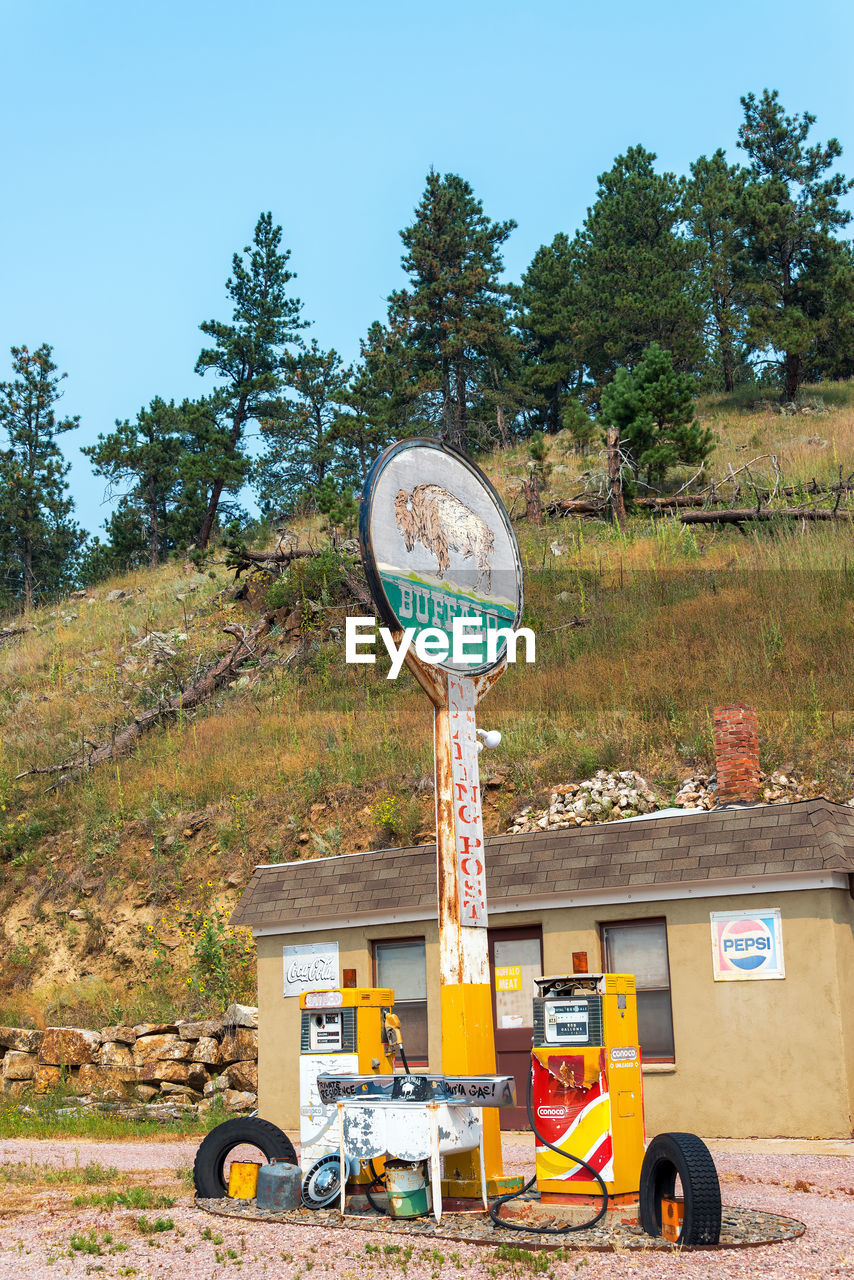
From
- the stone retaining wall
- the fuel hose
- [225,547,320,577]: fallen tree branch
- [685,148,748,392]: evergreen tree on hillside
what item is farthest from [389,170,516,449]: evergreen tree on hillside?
the fuel hose

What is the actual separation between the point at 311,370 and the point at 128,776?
28236mm

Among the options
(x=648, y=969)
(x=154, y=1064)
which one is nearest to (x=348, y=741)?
(x=154, y=1064)

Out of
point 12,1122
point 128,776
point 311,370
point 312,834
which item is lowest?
point 12,1122

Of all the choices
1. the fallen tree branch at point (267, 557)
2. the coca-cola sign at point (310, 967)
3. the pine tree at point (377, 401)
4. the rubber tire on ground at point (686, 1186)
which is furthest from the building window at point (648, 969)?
the pine tree at point (377, 401)

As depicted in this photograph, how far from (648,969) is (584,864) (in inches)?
53.3

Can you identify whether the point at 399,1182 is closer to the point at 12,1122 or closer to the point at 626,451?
the point at 12,1122

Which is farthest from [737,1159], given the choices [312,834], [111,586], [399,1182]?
[111,586]

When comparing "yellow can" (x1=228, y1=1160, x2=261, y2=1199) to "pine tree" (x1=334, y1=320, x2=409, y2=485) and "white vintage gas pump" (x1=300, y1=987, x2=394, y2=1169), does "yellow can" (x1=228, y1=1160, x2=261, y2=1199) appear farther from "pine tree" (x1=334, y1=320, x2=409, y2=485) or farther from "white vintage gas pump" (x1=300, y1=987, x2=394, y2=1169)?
"pine tree" (x1=334, y1=320, x2=409, y2=485)

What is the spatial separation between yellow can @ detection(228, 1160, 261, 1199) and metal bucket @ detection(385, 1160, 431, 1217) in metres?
1.31

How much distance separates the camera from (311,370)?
4956 cm

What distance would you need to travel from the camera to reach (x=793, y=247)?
4525 cm

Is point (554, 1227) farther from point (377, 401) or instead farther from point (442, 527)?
point (377, 401)

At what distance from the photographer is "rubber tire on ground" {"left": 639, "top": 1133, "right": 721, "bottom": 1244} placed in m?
6.93

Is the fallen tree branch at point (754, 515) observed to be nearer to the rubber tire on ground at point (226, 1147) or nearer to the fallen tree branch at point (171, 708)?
the fallen tree branch at point (171, 708)
